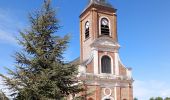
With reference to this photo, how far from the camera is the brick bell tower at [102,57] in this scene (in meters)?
32.4

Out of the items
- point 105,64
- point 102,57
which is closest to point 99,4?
point 102,57

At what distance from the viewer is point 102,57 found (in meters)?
34.0

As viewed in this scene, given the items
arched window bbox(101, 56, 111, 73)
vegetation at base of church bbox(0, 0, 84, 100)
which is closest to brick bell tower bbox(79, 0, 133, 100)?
arched window bbox(101, 56, 111, 73)

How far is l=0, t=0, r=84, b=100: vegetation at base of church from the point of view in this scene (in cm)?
1470

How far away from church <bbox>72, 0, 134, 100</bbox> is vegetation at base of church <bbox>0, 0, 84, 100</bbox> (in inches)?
613

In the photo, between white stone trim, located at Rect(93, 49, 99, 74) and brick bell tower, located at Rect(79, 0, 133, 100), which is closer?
brick bell tower, located at Rect(79, 0, 133, 100)

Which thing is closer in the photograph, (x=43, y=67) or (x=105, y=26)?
(x=43, y=67)

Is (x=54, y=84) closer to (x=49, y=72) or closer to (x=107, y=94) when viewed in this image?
(x=49, y=72)

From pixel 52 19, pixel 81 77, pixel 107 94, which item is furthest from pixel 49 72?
pixel 107 94

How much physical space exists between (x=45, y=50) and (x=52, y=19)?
1.79 metres

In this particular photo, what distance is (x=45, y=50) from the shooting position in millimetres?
15797

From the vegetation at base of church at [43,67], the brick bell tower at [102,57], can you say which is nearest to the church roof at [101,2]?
the brick bell tower at [102,57]

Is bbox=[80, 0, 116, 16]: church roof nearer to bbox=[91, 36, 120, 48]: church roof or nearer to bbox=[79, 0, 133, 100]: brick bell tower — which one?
bbox=[79, 0, 133, 100]: brick bell tower

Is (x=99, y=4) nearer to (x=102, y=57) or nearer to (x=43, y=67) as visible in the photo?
(x=102, y=57)
